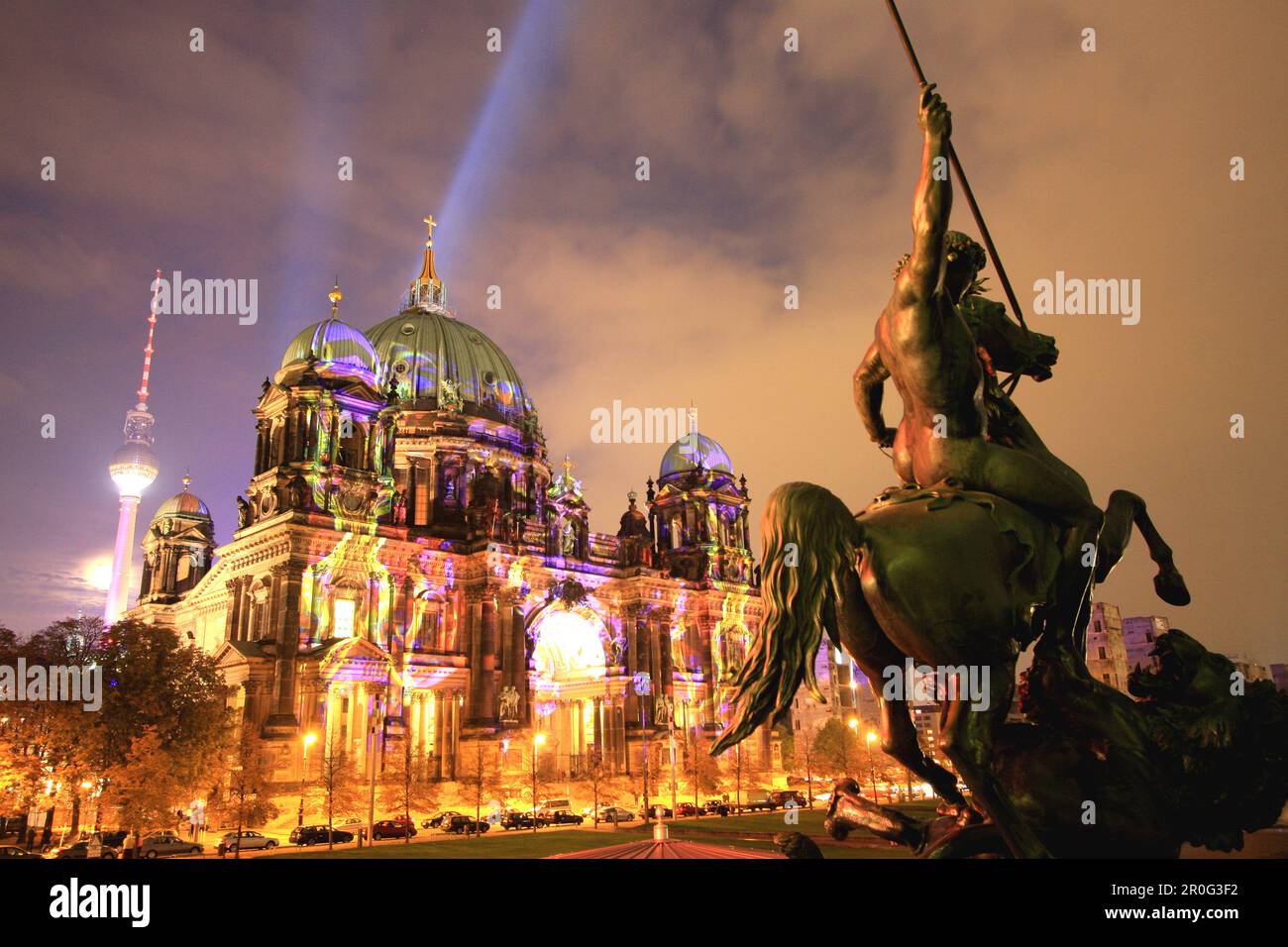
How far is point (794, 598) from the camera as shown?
26.4 feet

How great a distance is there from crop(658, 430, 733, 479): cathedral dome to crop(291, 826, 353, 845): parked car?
57626 mm

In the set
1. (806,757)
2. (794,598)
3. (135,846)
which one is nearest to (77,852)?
(135,846)

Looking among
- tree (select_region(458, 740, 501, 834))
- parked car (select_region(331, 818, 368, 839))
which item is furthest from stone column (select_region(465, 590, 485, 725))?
parked car (select_region(331, 818, 368, 839))

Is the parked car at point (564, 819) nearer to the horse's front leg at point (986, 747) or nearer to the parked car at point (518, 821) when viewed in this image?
the parked car at point (518, 821)

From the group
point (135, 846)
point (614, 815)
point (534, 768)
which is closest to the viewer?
point (135, 846)

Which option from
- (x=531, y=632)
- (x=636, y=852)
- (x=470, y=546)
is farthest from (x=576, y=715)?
(x=636, y=852)

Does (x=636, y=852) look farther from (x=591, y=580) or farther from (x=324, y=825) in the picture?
(x=591, y=580)

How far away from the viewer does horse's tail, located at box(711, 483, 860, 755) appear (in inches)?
313

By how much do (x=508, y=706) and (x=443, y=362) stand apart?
3621cm

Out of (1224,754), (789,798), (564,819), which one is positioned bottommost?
(789,798)

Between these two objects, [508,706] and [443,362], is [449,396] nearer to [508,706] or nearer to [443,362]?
[443,362]

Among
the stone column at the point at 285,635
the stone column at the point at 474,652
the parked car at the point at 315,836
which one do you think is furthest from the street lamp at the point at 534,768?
the stone column at the point at 285,635

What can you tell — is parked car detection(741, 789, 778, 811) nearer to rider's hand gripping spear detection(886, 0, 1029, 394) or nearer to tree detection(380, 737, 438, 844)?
tree detection(380, 737, 438, 844)

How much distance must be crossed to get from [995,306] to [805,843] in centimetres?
596
